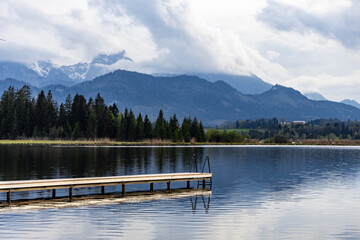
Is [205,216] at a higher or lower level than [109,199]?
lower

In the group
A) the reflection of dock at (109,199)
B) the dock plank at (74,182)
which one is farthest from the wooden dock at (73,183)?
the reflection of dock at (109,199)

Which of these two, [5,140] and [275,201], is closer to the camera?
[275,201]

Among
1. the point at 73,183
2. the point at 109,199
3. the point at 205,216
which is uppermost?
the point at 73,183

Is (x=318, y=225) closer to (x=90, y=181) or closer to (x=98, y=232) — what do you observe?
(x=98, y=232)

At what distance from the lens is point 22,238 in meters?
28.0

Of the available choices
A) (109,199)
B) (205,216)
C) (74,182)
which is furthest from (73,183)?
(205,216)

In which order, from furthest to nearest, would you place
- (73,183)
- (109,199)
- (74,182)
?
(109,199) < (74,182) < (73,183)

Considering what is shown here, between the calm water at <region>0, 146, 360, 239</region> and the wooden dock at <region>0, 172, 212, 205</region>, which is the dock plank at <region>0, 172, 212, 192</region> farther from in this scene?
the calm water at <region>0, 146, 360, 239</region>

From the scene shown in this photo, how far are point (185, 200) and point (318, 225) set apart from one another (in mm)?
14837

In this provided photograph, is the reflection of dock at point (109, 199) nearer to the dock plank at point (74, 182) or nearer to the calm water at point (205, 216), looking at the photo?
the calm water at point (205, 216)

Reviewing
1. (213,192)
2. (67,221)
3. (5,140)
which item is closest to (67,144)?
(5,140)

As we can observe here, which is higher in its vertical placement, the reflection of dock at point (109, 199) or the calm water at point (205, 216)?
the reflection of dock at point (109, 199)

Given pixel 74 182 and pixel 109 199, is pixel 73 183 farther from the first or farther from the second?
pixel 109 199

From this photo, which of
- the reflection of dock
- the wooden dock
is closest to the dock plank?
the wooden dock
